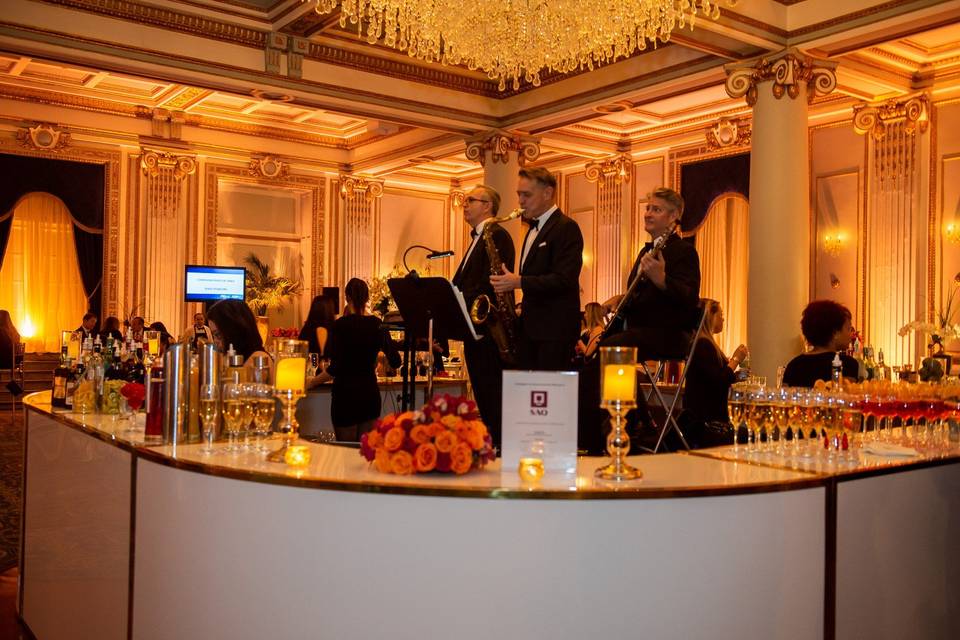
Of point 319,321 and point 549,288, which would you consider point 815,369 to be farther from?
point 319,321

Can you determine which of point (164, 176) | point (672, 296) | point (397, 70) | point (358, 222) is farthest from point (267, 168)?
point (672, 296)

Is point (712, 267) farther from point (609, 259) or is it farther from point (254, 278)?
point (254, 278)

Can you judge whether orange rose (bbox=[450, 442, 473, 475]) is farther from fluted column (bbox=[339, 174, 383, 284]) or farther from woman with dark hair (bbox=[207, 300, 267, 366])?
fluted column (bbox=[339, 174, 383, 284])

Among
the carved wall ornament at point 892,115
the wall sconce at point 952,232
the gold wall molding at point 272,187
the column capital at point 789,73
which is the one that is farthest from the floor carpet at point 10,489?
the carved wall ornament at point 892,115

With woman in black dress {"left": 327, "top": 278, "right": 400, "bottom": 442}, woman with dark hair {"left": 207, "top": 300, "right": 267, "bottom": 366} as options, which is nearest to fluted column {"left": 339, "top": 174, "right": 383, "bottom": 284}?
woman in black dress {"left": 327, "top": 278, "right": 400, "bottom": 442}

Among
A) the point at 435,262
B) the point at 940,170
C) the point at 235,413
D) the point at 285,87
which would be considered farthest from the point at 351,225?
the point at 235,413

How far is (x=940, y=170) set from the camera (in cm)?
969

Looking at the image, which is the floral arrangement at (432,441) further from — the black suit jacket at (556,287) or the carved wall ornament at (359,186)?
the carved wall ornament at (359,186)

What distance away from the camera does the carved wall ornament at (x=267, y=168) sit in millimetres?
13805

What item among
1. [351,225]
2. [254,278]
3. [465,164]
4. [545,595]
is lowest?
[545,595]

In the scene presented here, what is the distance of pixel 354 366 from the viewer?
5637 millimetres

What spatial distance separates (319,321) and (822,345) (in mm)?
3958

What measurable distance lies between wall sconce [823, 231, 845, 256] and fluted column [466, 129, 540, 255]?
3.73 metres

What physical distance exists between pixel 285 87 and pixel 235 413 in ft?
23.7
